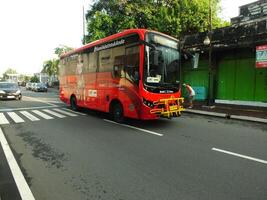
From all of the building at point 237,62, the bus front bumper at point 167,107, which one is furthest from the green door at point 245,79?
the bus front bumper at point 167,107

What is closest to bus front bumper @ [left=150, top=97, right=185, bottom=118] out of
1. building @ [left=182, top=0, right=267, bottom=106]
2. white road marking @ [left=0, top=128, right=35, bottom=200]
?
white road marking @ [left=0, top=128, right=35, bottom=200]

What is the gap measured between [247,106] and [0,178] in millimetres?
14677

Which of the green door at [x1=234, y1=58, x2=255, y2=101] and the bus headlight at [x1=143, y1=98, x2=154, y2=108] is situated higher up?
the green door at [x1=234, y1=58, x2=255, y2=101]

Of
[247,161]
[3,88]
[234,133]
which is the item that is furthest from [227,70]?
[3,88]

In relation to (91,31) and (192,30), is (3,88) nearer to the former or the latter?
(91,31)

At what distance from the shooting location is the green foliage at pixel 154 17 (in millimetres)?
23953

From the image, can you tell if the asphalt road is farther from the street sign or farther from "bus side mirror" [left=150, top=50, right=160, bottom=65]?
the street sign

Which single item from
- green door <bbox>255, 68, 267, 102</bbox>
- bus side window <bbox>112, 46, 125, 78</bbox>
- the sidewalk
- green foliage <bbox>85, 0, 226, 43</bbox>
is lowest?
the sidewalk

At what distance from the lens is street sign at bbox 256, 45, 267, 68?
554 inches

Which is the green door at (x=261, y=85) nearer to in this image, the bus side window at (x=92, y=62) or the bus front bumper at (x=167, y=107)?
the bus front bumper at (x=167, y=107)

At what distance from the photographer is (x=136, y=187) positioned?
4562mm

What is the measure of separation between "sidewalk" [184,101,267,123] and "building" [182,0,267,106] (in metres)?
0.40

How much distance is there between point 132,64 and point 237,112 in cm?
773

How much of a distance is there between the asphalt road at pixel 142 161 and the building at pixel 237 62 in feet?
20.6
